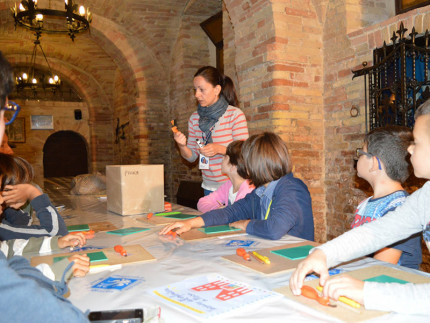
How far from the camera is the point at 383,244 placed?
4.39 ft

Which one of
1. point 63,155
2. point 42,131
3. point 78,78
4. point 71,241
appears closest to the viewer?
point 71,241

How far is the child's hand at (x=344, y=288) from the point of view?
3.31 ft

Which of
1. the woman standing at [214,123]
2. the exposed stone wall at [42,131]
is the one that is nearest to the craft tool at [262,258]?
the woman standing at [214,123]

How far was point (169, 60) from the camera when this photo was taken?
→ 24.8 feet

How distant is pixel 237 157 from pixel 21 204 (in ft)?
4.45

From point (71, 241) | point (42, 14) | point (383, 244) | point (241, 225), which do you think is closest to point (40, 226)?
point (71, 241)

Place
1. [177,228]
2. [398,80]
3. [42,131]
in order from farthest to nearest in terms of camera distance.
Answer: [42,131] < [398,80] < [177,228]

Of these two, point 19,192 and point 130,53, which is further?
point 130,53

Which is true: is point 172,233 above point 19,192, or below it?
below

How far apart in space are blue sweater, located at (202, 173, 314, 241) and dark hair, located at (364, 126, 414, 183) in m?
0.44

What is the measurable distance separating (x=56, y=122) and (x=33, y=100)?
1035 mm

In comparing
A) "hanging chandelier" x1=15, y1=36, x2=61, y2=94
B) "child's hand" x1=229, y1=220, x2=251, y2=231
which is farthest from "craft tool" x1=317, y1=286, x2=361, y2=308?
"hanging chandelier" x1=15, y1=36, x2=61, y2=94

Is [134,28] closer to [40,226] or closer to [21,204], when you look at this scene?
[21,204]

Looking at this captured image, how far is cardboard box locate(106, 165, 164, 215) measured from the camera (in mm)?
2639
